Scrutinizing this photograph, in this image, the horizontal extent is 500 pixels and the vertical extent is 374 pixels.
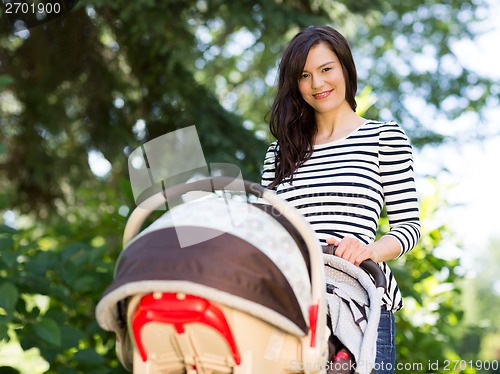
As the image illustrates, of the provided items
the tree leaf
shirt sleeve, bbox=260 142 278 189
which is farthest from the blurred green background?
shirt sleeve, bbox=260 142 278 189

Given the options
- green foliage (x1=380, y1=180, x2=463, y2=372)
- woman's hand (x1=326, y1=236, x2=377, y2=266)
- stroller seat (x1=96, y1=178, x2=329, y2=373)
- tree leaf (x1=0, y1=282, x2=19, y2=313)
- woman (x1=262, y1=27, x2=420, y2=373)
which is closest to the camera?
stroller seat (x1=96, y1=178, x2=329, y2=373)

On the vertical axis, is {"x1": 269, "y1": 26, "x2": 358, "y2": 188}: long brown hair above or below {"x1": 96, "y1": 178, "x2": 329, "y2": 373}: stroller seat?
above

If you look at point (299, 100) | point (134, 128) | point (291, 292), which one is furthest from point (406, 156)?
point (134, 128)

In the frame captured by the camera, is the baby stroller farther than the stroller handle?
No

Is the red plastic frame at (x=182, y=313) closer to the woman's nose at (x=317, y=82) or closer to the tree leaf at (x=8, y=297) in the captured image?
the woman's nose at (x=317, y=82)

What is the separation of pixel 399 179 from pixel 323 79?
0.42 metres

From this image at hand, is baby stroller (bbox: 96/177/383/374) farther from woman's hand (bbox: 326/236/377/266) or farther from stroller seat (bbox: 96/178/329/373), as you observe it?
woman's hand (bbox: 326/236/377/266)

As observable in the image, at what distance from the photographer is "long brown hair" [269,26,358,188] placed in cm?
244

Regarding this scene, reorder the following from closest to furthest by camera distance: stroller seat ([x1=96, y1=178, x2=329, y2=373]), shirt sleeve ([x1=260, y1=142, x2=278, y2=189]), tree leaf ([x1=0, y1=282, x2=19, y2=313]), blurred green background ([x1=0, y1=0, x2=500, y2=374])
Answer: stroller seat ([x1=96, y1=178, x2=329, y2=373]) < shirt sleeve ([x1=260, y1=142, x2=278, y2=189]) < tree leaf ([x1=0, y1=282, x2=19, y2=313]) < blurred green background ([x1=0, y1=0, x2=500, y2=374])

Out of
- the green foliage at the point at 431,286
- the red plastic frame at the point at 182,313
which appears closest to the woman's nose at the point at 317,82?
the red plastic frame at the point at 182,313

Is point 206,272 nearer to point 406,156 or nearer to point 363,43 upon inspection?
point 406,156

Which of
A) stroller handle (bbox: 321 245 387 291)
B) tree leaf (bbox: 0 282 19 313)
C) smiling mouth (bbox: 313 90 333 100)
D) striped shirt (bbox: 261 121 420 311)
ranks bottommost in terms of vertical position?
tree leaf (bbox: 0 282 19 313)

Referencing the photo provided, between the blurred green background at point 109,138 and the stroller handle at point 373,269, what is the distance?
135cm

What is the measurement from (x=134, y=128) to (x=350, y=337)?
4211 millimetres
